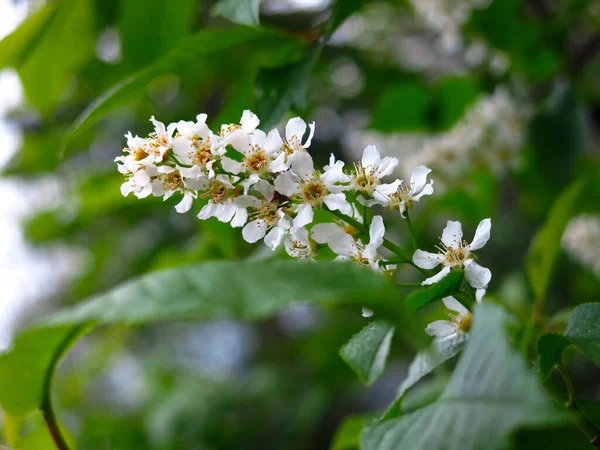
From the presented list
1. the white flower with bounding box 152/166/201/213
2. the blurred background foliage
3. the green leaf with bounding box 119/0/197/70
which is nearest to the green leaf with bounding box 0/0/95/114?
the blurred background foliage

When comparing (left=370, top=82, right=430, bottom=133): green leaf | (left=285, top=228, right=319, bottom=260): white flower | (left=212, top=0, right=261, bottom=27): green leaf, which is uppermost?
(left=212, top=0, right=261, bottom=27): green leaf

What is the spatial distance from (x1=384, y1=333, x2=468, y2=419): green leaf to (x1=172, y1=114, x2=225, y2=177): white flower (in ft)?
0.84

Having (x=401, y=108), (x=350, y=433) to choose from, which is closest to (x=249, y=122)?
(x=350, y=433)

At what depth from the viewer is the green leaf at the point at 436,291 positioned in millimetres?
450

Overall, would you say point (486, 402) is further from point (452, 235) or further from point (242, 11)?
point (242, 11)

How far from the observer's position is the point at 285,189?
1.73ft

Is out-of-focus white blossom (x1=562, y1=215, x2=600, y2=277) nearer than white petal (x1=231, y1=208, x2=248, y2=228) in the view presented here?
No

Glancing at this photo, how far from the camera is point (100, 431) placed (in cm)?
170

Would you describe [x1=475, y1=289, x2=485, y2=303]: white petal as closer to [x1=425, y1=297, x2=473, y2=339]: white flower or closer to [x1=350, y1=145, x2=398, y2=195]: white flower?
[x1=425, y1=297, x2=473, y2=339]: white flower

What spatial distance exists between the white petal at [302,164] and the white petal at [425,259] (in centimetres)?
12

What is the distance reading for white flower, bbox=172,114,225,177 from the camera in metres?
0.55

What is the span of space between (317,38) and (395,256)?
396 mm

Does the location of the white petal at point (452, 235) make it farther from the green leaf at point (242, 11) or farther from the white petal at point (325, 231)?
the green leaf at point (242, 11)

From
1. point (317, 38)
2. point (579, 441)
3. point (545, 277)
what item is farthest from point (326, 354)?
point (579, 441)
